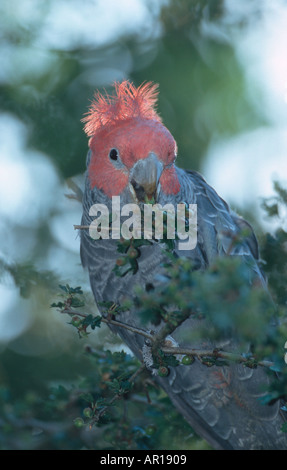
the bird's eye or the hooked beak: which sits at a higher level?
the bird's eye

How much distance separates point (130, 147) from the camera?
2531 mm

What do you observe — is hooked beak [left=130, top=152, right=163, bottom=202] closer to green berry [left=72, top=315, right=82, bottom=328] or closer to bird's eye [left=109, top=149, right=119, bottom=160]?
bird's eye [left=109, top=149, right=119, bottom=160]

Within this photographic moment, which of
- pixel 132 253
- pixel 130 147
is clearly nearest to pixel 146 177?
pixel 130 147

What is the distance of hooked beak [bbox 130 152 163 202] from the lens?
245 centimetres

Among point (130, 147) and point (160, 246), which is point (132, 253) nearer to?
point (160, 246)

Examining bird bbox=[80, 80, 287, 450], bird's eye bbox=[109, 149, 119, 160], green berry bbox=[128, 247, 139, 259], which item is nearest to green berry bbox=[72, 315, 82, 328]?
green berry bbox=[128, 247, 139, 259]

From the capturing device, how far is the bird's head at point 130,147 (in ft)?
8.21

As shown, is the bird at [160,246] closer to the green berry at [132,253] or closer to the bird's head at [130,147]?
the bird's head at [130,147]

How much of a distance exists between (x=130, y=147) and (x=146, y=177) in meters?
0.21

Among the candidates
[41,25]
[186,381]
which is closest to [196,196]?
[186,381]

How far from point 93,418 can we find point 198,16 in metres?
3.76

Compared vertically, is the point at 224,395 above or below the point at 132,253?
below

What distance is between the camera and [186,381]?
305 cm
